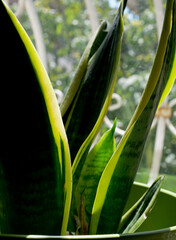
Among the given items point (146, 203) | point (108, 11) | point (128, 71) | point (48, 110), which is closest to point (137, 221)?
point (146, 203)

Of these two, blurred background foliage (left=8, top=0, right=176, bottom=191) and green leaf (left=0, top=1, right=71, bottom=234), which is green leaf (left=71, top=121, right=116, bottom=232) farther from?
blurred background foliage (left=8, top=0, right=176, bottom=191)

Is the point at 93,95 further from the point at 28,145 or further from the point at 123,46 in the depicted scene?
the point at 123,46

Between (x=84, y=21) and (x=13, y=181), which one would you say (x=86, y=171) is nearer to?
(x=13, y=181)

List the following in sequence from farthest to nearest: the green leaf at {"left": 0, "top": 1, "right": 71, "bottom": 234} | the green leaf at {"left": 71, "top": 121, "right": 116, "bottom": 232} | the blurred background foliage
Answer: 1. the blurred background foliage
2. the green leaf at {"left": 71, "top": 121, "right": 116, "bottom": 232}
3. the green leaf at {"left": 0, "top": 1, "right": 71, "bottom": 234}

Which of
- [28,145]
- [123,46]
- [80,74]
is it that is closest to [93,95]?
[80,74]

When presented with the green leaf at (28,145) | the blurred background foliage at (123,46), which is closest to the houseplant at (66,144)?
the green leaf at (28,145)

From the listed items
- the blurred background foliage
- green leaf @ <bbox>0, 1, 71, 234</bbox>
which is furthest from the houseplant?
the blurred background foliage

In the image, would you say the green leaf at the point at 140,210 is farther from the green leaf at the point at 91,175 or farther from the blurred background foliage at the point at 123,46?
the blurred background foliage at the point at 123,46

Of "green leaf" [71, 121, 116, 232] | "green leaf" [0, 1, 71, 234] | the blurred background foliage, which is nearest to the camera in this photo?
"green leaf" [0, 1, 71, 234]
